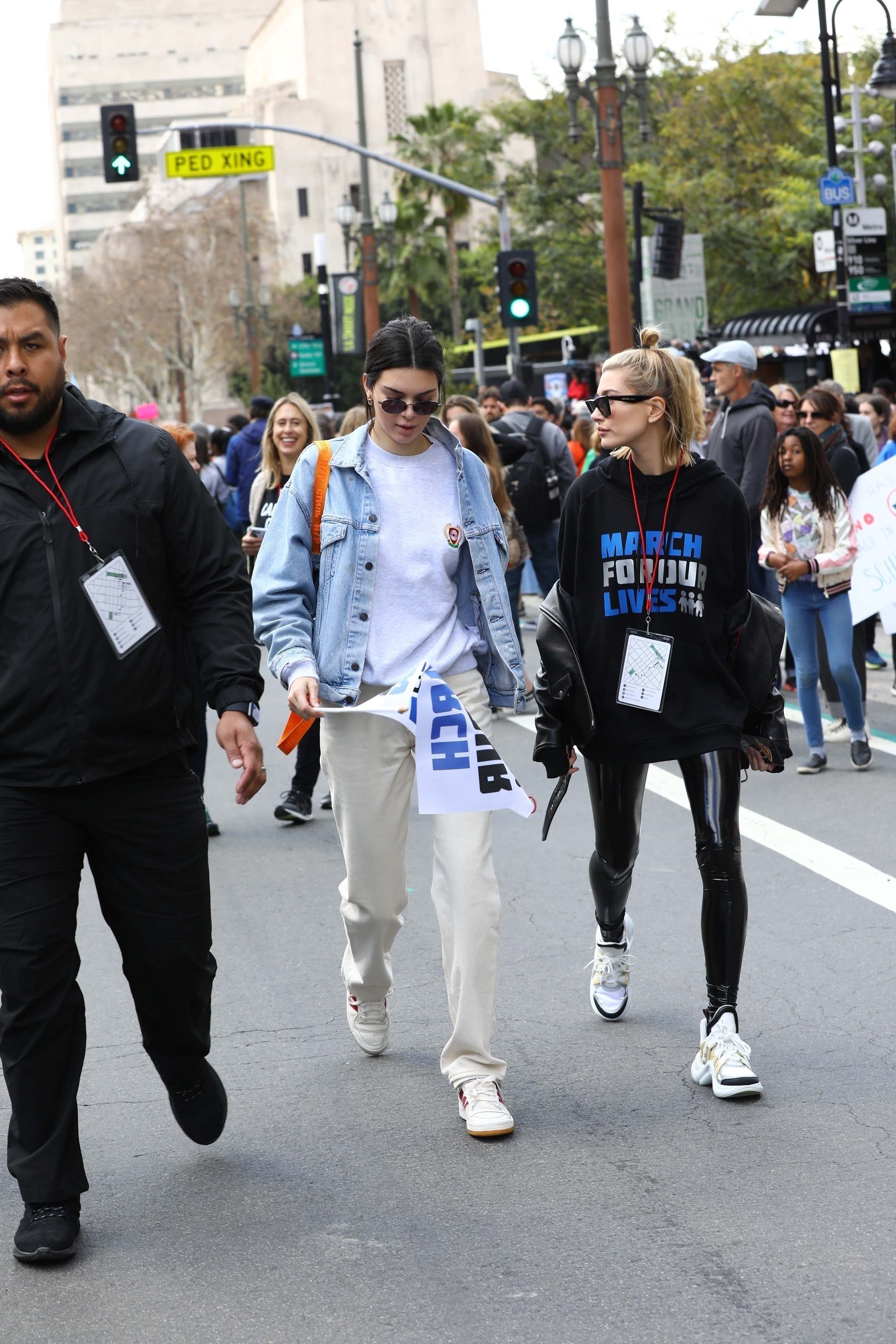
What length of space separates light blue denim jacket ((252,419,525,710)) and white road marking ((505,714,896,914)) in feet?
8.12

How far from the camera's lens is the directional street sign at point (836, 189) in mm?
20391

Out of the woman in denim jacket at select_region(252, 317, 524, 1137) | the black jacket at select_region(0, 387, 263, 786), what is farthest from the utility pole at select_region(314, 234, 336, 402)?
the black jacket at select_region(0, 387, 263, 786)

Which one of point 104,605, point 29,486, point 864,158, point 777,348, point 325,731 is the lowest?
point 325,731

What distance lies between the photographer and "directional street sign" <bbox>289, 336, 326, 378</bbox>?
51938mm

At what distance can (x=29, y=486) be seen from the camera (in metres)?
3.91

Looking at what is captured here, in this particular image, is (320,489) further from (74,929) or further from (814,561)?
(814,561)

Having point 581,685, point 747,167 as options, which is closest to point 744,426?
point 581,685

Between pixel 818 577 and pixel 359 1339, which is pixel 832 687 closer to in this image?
pixel 818 577

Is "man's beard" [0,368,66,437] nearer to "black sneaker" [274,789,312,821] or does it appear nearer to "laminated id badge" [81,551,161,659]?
"laminated id badge" [81,551,161,659]

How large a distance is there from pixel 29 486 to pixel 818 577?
6072 millimetres

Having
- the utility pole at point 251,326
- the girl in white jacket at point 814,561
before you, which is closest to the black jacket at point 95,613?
the girl in white jacket at point 814,561

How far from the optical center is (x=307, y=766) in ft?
29.2

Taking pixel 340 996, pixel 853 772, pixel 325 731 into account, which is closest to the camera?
pixel 325 731

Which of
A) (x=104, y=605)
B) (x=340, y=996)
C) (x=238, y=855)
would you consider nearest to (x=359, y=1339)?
(x=104, y=605)
